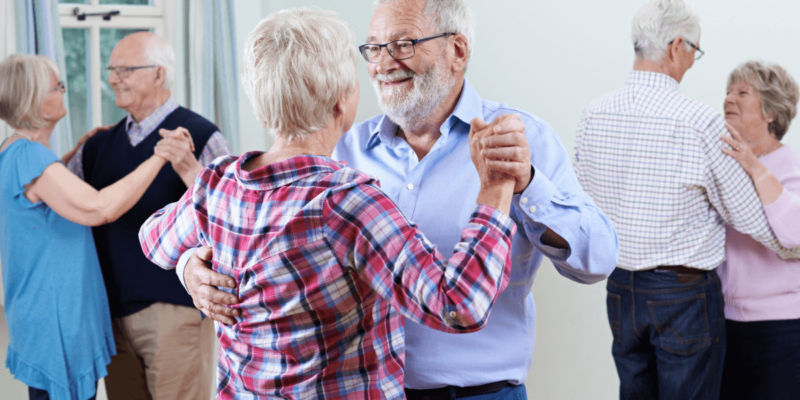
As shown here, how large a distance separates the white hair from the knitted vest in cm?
17

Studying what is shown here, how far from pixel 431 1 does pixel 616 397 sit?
2346 mm

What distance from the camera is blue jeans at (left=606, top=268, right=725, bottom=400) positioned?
2.14 meters

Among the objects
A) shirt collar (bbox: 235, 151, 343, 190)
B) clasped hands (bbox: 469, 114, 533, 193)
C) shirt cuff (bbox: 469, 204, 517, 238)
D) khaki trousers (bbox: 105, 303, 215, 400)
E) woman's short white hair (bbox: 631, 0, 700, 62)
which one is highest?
woman's short white hair (bbox: 631, 0, 700, 62)

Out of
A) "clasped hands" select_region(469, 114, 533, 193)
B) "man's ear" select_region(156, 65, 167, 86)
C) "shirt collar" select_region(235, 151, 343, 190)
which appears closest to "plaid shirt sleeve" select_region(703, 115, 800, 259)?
"clasped hands" select_region(469, 114, 533, 193)

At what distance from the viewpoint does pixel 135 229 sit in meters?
2.39

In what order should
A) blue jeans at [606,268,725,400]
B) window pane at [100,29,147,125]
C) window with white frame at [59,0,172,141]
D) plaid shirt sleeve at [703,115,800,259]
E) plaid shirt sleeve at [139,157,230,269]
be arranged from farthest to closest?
window pane at [100,29,147,125], window with white frame at [59,0,172,141], blue jeans at [606,268,725,400], plaid shirt sleeve at [703,115,800,259], plaid shirt sleeve at [139,157,230,269]

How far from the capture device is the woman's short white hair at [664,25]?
2223 millimetres

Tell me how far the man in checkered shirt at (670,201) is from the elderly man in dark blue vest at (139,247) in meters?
1.56

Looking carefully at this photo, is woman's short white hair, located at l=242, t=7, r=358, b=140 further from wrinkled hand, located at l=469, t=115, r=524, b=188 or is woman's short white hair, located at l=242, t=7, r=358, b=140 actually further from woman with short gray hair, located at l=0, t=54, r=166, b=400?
woman with short gray hair, located at l=0, t=54, r=166, b=400

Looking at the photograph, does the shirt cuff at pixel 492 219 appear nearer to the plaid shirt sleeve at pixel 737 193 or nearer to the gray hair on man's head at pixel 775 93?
the plaid shirt sleeve at pixel 737 193

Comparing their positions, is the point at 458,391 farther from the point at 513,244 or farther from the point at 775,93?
the point at 775,93

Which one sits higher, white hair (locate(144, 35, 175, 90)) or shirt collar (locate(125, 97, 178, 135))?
white hair (locate(144, 35, 175, 90))

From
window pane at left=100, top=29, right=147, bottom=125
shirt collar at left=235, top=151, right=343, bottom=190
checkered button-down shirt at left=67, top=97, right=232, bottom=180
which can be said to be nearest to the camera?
shirt collar at left=235, top=151, right=343, bottom=190

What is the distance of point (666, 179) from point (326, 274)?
1.61 m
